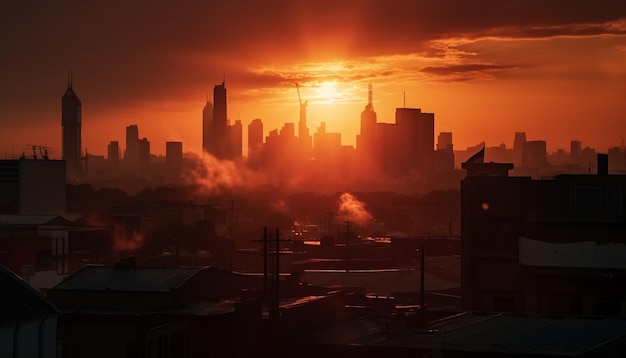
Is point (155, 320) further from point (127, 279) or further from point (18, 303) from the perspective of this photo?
point (18, 303)

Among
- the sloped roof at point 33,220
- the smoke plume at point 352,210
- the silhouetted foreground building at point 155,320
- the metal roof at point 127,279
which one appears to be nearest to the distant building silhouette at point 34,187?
the sloped roof at point 33,220

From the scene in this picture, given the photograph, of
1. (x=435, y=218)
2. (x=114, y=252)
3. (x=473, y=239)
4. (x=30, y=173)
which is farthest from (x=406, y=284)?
(x=435, y=218)

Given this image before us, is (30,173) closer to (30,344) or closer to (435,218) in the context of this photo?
(435,218)

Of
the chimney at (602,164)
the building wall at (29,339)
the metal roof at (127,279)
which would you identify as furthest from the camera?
the chimney at (602,164)

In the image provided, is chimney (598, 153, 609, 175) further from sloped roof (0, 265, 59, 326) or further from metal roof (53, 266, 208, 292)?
sloped roof (0, 265, 59, 326)

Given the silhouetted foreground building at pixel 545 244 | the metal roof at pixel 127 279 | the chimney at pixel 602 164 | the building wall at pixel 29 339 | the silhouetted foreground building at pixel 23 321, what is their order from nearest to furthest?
the building wall at pixel 29 339 → the silhouetted foreground building at pixel 23 321 → the metal roof at pixel 127 279 → the silhouetted foreground building at pixel 545 244 → the chimney at pixel 602 164

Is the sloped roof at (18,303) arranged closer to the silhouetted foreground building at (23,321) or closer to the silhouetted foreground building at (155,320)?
the silhouetted foreground building at (23,321)

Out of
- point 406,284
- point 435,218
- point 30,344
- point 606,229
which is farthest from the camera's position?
point 435,218

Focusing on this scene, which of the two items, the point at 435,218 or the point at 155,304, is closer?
the point at 155,304
